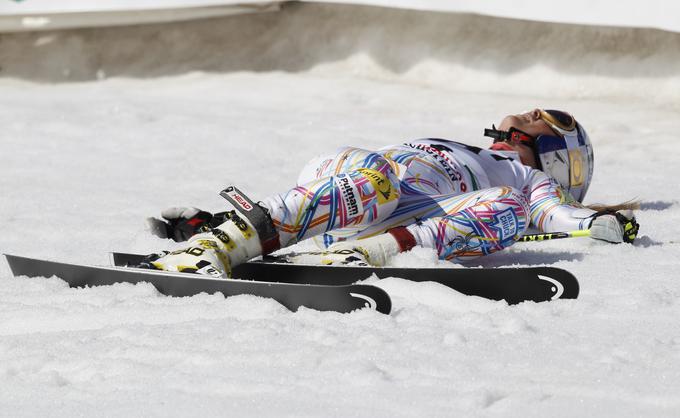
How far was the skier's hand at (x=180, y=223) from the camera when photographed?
4160 millimetres

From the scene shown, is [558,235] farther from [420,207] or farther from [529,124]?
[529,124]

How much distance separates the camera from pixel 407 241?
11.9 ft

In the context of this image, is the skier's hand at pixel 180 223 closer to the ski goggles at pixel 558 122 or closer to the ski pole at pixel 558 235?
the ski pole at pixel 558 235

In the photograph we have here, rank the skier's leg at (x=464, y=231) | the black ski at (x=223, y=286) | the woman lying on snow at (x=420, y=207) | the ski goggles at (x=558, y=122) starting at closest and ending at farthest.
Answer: the black ski at (x=223, y=286) < the woman lying on snow at (x=420, y=207) < the skier's leg at (x=464, y=231) < the ski goggles at (x=558, y=122)

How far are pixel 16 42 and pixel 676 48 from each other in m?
5.32

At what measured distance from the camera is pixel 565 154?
4.56 meters

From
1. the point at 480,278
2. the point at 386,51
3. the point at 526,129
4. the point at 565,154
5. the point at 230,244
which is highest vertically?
the point at 386,51

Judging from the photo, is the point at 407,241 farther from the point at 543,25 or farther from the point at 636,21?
the point at 543,25

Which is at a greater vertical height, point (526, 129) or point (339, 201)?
point (526, 129)

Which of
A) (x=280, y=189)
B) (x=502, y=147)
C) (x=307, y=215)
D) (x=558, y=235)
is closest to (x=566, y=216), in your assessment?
(x=558, y=235)

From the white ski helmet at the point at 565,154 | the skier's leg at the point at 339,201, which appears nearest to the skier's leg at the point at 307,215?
the skier's leg at the point at 339,201

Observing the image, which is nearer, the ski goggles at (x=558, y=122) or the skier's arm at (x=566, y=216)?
the skier's arm at (x=566, y=216)

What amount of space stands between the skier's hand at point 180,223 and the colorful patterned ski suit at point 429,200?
49cm

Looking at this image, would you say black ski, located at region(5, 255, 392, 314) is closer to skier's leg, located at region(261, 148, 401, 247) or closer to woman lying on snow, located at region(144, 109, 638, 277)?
woman lying on snow, located at region(144, 109, 638, 277)
